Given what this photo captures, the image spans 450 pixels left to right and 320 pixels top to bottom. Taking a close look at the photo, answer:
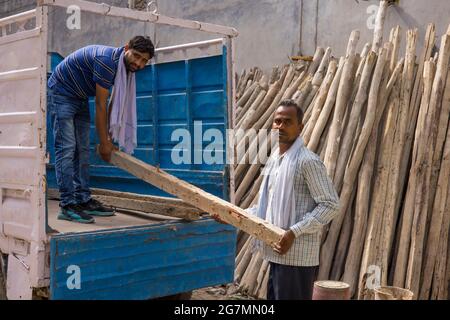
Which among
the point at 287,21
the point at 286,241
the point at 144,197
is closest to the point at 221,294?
the point at 144,197

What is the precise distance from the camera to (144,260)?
3.45m

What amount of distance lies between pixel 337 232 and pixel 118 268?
2.33 metres

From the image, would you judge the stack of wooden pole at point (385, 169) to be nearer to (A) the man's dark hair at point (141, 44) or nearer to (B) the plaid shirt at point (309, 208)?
(B) the plaid shirt at point (309, 208)

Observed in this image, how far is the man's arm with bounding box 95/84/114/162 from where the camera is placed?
371 centimetres

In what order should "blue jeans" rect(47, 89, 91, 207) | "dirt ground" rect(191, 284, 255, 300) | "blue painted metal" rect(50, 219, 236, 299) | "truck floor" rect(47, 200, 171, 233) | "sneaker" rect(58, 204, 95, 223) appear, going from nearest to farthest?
"blue painted metal" rect(50, 219, 236, 299)
"truck floor" rect(47, 200, 171, 233)
"sneaker" rect(58, 204, 95, 223)
"blue jeans" rect(47, 89, 91, 207)
"dirt ground" rect(191, 284, 255, 300)

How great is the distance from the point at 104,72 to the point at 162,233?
123cm

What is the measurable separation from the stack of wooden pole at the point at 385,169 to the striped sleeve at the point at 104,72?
234 cm

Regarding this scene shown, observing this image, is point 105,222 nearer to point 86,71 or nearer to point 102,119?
point 102,119

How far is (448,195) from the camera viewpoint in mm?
4566

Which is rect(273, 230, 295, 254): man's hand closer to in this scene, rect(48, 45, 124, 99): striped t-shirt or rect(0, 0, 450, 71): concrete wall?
rect(48, 45, 124, 99): striped t-shirt

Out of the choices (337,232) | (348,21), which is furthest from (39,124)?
(348,21)

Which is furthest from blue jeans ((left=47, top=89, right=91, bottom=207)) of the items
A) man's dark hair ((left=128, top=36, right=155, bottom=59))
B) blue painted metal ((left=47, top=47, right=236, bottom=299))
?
man's dark hair ((left=128, top=36, right=155, bottom=59))

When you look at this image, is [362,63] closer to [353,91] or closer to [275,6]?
[353,91]

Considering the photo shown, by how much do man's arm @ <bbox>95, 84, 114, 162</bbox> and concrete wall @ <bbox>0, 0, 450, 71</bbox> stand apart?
12.9 ft
